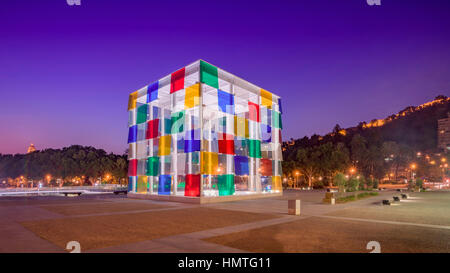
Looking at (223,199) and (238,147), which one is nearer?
(223,199)

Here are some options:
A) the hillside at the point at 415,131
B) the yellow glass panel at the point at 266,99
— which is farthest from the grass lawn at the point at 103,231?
the hillside at the point at 415,131

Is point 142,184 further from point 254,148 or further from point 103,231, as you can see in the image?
point 103,231

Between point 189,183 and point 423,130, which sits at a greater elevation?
point 423,130

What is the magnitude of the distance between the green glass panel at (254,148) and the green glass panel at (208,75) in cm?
896

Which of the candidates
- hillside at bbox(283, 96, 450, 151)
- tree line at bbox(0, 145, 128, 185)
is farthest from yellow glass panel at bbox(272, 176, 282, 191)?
hillside at bbox(283, 96, 450, 151)

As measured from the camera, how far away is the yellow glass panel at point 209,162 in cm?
2773

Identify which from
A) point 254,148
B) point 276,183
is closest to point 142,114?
point 254,148

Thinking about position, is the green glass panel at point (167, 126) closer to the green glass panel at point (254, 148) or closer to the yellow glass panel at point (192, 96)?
the yellow glass panel at point (192, 96)

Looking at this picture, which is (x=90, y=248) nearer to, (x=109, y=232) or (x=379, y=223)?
(x=109, y=232)

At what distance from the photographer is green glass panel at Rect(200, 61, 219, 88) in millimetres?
29188

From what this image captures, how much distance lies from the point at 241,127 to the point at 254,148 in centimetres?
365

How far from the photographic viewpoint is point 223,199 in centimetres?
2908
